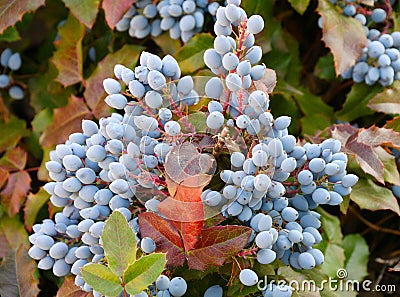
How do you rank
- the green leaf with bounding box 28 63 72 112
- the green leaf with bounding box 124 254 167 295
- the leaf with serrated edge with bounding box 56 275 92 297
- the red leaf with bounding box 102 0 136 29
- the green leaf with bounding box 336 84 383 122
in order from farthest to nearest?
1. the green leaf with bounding box 28 63 72 112
2. the green leaf with bounding box 336 84 383 122
3. the red leaf with bounding box 102 0 136 29
4. the leaf with serrated edge with bounding box 56 275 92 297
5. the green leaf with bounding box 124 254 167 295

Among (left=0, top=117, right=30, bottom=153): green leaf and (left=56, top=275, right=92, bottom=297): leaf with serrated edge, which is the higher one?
(left=56, top=275, right=92, bottom=297): leaf with serrated edge

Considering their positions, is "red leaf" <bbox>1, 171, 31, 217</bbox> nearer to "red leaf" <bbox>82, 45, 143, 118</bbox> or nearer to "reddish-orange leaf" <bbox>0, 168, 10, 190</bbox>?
"reddish-orange leaf" <bbox>0, 168, 10, 190</bbox>

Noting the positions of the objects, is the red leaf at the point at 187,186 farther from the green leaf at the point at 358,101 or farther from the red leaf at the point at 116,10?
the green leaf at the point at 358,101

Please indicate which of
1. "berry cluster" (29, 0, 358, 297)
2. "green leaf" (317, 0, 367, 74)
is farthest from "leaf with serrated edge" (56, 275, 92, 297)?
"green leaf" (317, 0, 367, 74)

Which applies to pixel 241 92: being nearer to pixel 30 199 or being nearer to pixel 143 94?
pixel 143 94

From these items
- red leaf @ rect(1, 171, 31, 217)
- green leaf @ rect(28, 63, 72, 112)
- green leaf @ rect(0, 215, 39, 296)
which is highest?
green leaf @ rect(28, 63, 72, 112)

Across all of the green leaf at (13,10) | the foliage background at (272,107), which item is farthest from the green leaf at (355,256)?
the green leaf at (13,10)
